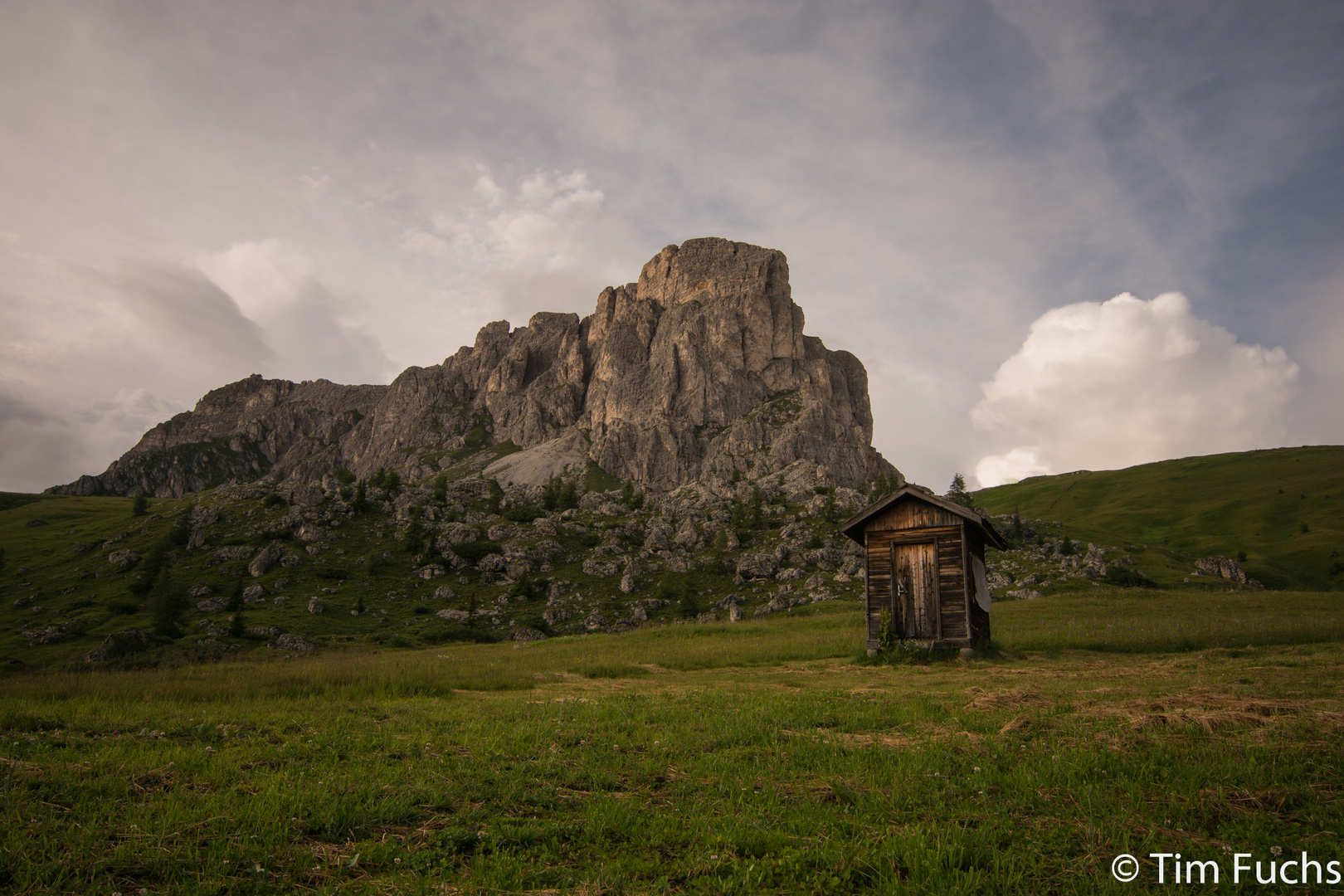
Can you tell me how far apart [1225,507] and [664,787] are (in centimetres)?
15002

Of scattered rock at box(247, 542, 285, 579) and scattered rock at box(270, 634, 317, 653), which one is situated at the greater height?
scattered rock at box(247, 542, 285, 579)

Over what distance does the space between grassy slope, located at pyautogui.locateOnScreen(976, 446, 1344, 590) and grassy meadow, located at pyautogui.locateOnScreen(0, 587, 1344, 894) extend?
80.9 metres

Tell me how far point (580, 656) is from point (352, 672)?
11.6m

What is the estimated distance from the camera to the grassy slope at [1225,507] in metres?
84.9

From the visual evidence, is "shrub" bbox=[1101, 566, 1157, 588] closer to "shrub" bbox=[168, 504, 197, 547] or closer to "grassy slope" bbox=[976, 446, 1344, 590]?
"grassy slope" bbox=[976, 446, 1344, 590]

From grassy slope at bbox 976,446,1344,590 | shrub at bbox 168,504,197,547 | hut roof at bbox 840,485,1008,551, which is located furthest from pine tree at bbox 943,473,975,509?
shrub at bbox 168,504,197,547

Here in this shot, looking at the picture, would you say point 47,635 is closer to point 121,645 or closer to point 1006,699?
point 121,645

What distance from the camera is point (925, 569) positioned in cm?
2539

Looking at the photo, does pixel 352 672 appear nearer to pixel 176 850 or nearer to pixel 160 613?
pixel 176 850

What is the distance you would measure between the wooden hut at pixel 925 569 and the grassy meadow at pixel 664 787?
9544mm

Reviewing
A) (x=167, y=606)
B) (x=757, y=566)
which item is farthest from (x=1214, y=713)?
(x=757, y=566)

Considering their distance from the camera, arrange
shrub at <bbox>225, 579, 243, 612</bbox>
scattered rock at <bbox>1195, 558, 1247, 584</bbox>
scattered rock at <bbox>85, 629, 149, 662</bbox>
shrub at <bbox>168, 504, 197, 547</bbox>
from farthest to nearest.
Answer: shrub at <bbox>168, 504, 197, 547</bbox>
scattered rock at <bbox>1195, 558, 1247, 584</bbox>
shrub at <bbox>225, 579, 243, 612</bbox>
scattered rock at <bbox>85, 629, 149, 662</bbox>

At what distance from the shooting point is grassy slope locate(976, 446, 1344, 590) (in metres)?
84.9

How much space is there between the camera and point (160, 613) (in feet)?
164
